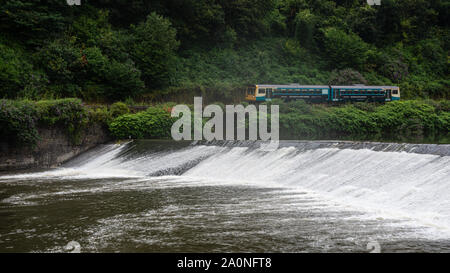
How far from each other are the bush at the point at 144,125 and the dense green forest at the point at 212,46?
6.38 m

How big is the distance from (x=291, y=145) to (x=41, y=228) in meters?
10.8

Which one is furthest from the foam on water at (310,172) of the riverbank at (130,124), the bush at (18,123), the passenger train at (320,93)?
the passenger train at (320,93)

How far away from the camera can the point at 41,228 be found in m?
9.97

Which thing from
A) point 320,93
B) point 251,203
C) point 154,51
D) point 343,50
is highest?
point 343,50

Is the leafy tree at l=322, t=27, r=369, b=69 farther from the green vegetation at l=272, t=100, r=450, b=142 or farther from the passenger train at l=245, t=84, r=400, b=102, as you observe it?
the green vegetation at l=272, t=100, r=450, b=142

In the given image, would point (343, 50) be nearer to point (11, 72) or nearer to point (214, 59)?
point (214, 59)

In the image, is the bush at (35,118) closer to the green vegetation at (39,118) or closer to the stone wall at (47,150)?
the green vegetation at (39,118)

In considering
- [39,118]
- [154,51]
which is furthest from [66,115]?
[154,51]

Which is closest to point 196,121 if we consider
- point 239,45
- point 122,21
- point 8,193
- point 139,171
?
point 139,171

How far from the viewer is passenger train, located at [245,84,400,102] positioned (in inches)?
1582

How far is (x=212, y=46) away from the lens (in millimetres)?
49125

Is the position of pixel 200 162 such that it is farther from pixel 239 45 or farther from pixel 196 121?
pixel 239 45

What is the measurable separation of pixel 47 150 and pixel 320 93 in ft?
82.4
